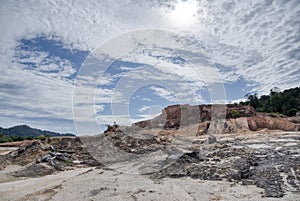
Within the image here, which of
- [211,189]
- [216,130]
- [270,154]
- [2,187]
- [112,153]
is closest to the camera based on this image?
[211,189]

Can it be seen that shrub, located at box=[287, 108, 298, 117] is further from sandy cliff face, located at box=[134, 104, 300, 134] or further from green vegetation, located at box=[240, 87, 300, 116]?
sandy cliff face, located at box=[134, 104, 300, 134]

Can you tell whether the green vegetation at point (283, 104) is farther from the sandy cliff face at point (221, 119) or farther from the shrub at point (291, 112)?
the sandy cliff face at point (221, 119)

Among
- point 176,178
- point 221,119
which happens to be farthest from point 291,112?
point 176,178

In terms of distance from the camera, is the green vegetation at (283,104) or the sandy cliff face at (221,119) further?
the green vegetation at (283,104)

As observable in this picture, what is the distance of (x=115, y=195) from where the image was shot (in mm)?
9492

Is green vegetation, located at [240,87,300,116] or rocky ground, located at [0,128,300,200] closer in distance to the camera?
rocky ground, located at [0,128,300,200]

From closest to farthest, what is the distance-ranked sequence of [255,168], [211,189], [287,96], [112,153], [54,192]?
[211,189], [54,192], [255,168], [112,153], [287,96]

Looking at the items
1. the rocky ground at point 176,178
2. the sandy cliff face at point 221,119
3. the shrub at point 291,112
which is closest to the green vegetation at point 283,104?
the shrub at point 291,112

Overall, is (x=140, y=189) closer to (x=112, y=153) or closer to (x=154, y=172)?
(x=154, y=172)

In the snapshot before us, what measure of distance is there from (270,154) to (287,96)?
126 ft

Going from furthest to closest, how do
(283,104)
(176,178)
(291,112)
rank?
(283,104), (291,112), (176,178)

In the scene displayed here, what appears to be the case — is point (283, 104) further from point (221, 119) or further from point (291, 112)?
point (221, 119)

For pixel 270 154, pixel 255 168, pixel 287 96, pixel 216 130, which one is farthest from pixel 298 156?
pixel 287 96

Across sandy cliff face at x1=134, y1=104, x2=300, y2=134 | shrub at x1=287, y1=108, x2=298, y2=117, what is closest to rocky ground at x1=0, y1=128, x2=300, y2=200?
sandy cliff face at x1=134, y1=104, x2=300, y2=134
